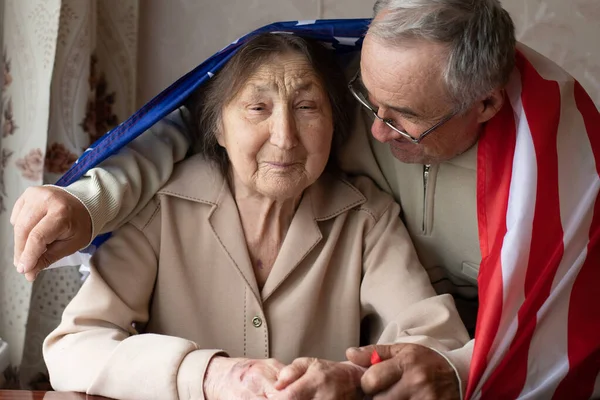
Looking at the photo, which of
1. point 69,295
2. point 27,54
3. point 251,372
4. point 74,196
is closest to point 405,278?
point 251,372

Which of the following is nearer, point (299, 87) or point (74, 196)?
point (74, 196)

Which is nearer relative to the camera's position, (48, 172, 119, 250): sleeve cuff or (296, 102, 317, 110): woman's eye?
(48, 172, 119, 250): sleeve cuff

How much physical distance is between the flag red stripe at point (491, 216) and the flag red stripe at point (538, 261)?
5 centimetres

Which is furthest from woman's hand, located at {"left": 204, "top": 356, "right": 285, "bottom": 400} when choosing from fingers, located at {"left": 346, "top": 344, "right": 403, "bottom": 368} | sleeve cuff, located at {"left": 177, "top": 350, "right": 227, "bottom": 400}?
fingers, located at {"left": 346, "top": 344, "right": 403, "bottom": 368}

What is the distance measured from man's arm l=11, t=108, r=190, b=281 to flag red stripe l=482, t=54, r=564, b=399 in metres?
0.76

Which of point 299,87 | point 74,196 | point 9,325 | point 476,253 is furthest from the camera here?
point 9,325

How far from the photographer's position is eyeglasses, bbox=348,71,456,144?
1.59 metres

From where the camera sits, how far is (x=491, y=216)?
154 centimetres

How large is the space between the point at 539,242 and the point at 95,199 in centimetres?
83

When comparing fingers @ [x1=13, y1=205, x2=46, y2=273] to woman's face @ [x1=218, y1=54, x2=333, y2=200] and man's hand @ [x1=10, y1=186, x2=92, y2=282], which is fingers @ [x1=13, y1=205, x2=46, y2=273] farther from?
woman's face @ [x1=218, y1=54, x2=333, y2=200]

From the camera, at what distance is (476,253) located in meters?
1.79

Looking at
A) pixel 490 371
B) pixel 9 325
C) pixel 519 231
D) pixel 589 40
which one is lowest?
pixel 9 325

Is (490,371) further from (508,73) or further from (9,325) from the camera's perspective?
(9,325)

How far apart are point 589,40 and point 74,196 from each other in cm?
143
